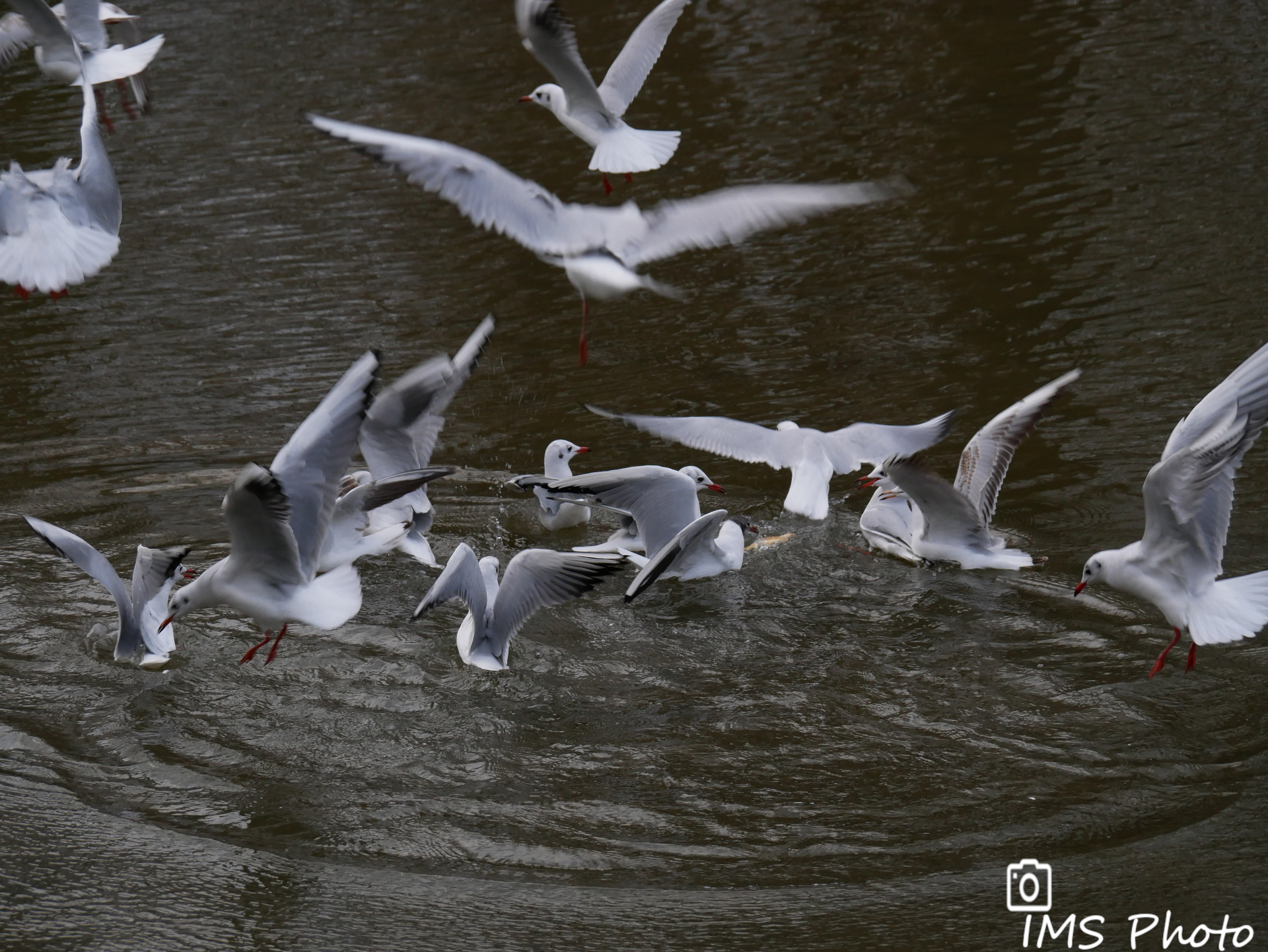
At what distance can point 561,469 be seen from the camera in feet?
27.7

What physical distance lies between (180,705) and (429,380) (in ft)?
7.97

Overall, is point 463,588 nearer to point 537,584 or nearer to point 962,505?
point 537,584

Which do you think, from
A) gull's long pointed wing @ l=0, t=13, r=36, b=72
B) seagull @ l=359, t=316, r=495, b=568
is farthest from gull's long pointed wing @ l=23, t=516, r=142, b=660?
gull's long pointed wing @ l=0, t=13, r=36, b=72

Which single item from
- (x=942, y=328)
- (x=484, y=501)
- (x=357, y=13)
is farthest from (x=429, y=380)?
(x=357, y=13)

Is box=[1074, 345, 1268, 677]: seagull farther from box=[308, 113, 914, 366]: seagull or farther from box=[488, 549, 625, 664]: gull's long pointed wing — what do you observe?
box=[488, 549, 625, 664]: gull's long pointed wing

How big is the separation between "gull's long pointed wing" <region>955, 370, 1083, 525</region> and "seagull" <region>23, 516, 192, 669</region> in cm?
395

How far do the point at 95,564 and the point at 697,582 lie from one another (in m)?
3.02

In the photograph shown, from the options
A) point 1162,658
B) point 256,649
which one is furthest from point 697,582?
point 1162,658

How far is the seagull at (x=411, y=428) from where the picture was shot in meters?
8.14

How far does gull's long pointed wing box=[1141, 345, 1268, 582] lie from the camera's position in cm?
588

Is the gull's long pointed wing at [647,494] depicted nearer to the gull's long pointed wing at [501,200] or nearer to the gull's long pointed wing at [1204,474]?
the gull's long pointed wing at [501,200]

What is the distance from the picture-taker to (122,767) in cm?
614

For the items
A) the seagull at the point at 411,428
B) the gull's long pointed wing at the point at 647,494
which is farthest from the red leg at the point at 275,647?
the gull's long pointed wing at the point at 647,494

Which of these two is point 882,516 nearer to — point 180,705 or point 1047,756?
point 1047,756
